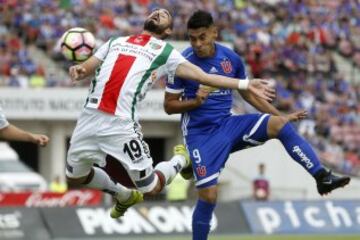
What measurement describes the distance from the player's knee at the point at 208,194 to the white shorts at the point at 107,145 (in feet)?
2.91

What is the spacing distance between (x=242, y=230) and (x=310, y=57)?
623 inches

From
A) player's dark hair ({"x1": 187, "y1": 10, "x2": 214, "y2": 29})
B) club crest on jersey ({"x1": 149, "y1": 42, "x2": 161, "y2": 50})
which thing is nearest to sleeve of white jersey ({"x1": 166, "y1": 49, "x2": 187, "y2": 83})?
club crest on jersey ({"x1": 149, "y1": 42, "x2": 161, "y2": 50})

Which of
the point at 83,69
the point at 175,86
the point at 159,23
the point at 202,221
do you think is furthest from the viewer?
the point at 175,86

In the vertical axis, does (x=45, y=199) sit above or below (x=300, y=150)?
below

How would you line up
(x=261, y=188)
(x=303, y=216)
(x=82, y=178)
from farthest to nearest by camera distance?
(x=261, y=188) < (x=303, y=216) < (x=82, y=178)

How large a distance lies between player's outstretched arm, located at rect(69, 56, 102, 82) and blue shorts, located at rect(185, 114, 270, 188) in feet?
6.05

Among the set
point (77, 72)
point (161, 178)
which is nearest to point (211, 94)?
point (161, 178)

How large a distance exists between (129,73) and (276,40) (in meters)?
25.9

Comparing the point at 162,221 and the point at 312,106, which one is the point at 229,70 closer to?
the point at 162,221

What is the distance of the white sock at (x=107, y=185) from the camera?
14.2 metres

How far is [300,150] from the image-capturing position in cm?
1415

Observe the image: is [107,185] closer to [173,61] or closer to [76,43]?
[76,43]

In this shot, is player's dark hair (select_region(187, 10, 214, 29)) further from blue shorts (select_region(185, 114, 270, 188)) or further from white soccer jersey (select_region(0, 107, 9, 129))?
white soccer jersey (select_region(0, 107, 9, 129))

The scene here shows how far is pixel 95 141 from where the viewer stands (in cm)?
1341
